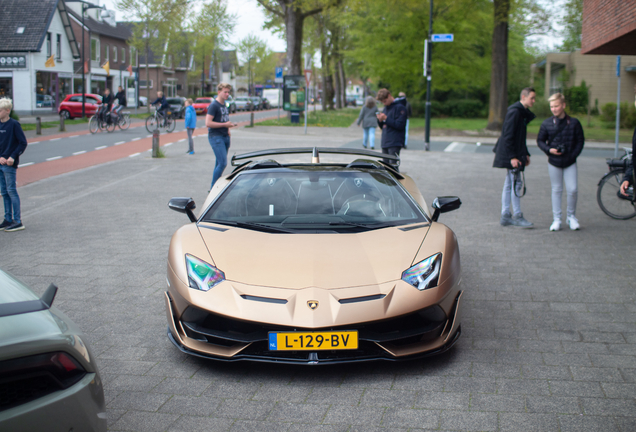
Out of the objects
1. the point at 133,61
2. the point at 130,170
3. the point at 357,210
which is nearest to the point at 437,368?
the point at 357,210

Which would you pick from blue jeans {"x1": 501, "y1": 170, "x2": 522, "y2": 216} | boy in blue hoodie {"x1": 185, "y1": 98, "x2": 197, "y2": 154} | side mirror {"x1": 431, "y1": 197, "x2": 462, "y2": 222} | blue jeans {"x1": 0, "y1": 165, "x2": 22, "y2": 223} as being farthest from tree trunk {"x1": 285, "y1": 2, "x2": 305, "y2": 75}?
side mirror {"x1": 431, "y1": 197, "x2": 462, "y2": 222}

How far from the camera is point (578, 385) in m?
3.58

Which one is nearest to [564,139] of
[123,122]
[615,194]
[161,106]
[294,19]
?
[615,194]

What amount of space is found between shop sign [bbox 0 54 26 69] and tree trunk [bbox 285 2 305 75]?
19.9m

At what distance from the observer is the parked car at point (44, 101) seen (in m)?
42.0

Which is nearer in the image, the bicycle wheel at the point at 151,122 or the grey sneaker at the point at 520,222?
the grey sneaker at the point at 520,222

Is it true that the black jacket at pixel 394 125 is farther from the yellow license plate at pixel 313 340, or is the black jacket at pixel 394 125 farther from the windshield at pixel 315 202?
the yellow license plate at pixel 313 340

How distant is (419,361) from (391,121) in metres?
7.51

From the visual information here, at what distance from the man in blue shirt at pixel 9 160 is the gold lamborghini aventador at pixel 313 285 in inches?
178

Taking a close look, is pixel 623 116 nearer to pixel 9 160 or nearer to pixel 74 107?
pixel 74 107

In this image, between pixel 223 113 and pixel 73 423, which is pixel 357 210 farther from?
pixel 223 113

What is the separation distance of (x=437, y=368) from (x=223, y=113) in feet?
25.7

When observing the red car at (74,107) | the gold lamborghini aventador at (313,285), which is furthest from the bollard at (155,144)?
the red car at (74,107)

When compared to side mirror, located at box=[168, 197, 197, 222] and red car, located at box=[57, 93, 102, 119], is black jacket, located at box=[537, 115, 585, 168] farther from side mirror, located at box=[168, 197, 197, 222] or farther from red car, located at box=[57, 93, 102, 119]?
red car, located at box=[57, 93, 102, 119]
